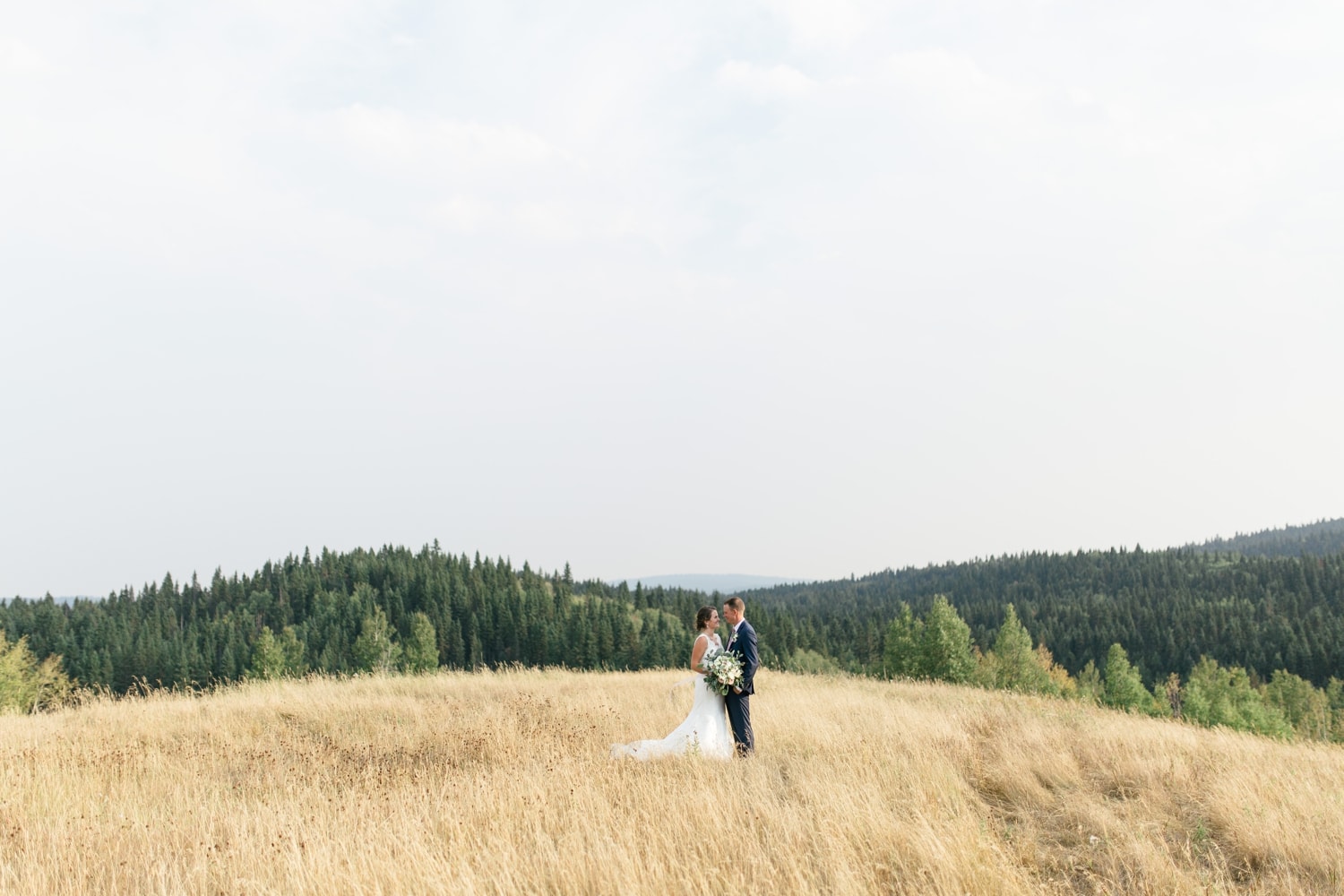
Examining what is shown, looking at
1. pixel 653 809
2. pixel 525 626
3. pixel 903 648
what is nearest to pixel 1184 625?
pixel 903 648

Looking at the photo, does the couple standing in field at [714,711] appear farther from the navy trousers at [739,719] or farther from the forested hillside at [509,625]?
the forested hillside at [509,625]

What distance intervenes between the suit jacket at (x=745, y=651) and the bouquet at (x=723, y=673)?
90 mm

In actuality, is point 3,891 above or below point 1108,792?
above

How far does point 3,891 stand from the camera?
187 inches

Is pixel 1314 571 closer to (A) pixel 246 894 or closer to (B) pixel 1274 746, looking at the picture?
(B) pixel 1274 746

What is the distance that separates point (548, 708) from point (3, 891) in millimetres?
8292

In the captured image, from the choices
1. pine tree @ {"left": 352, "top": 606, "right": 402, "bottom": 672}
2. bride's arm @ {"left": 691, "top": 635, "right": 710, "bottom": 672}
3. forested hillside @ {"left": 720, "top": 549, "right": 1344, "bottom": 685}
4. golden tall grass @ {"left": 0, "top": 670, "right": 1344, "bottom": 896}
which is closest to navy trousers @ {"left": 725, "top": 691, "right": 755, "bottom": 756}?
golden tall grass @ {"left": 0, "top": 670, "right": 1344, "bottom": 896}

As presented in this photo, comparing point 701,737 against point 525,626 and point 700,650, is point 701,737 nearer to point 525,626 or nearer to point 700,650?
point 700,650

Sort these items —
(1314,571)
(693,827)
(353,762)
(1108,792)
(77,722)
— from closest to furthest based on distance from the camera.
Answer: (693,827)
(1108,792)
(353,762)
(77,722)
(1314,571)

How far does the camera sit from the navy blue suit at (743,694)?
30.3ft

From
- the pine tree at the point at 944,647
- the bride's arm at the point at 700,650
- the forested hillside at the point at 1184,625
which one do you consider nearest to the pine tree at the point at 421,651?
the pine tree at the point at 944,647

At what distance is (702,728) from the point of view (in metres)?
9.02

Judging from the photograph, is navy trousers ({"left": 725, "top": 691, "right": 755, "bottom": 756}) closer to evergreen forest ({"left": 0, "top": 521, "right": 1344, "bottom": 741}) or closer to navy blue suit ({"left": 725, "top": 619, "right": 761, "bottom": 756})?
navy blue suit ({"left": 725, "top": 619, "right": 761, "bottom": 756})

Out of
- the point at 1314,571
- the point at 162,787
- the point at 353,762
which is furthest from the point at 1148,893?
the point at 1314,571
